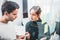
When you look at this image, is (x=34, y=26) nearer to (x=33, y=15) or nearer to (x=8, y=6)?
(x=33, y=15)

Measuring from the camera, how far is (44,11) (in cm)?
100

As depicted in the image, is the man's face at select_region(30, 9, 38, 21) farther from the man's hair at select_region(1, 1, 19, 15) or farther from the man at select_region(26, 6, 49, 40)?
the man's hair at select_region(1, 1, 19, 15)

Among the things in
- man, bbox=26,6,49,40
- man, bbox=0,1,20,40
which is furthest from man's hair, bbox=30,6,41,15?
man, bbox=0,1,20,40

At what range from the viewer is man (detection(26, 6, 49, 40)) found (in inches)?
38.6

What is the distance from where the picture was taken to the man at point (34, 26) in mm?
981

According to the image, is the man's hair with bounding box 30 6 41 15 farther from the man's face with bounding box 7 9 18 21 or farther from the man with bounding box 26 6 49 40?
the man's face with bounding box 7 9 18 21

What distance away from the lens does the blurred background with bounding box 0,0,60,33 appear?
96 centimetres

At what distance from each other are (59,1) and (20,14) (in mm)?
337

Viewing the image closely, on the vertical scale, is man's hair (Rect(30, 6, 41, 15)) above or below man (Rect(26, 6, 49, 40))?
above

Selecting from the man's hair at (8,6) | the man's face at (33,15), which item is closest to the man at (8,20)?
the man's hair at (8,6)

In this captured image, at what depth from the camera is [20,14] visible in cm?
96

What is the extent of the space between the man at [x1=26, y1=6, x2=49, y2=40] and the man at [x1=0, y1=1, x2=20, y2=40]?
10 cm

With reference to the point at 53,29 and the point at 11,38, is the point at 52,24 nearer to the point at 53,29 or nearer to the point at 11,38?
the point at 53,29

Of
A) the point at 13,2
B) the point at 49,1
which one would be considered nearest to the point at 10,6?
the point at 13,2
